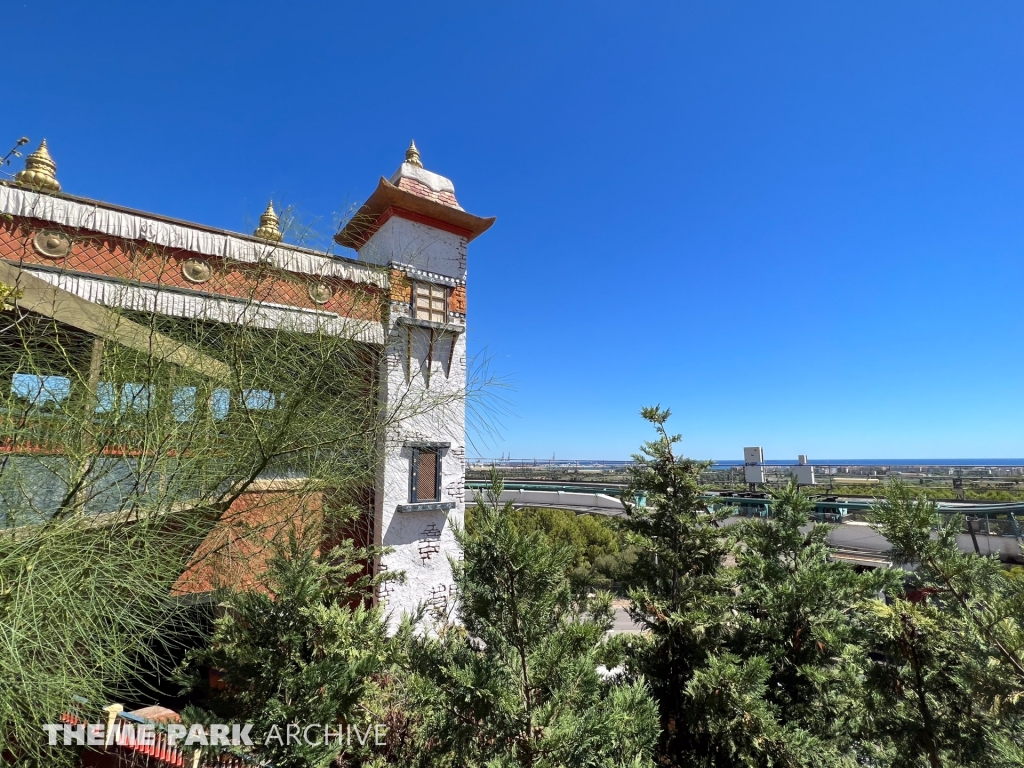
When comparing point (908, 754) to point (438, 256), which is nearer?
point (908, 754)

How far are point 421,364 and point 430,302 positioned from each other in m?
0.99

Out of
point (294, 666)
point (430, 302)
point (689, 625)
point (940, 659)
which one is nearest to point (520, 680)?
point (294, 666)

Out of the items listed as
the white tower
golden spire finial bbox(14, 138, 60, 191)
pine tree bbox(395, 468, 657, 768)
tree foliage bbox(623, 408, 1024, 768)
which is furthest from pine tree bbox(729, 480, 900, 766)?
golden spire finial bbox(14, 138, 60, 191)

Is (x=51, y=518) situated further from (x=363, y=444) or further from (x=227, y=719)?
(x=363, y=444)

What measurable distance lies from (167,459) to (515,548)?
71.5 inches

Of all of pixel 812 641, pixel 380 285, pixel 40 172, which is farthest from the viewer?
pixel 380 285

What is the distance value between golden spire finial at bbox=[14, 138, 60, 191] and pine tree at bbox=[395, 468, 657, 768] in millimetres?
5554

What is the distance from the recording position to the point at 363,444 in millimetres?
3820

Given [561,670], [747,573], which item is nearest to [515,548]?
[561,670]

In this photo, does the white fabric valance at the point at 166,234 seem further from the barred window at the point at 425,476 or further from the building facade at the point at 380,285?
the barred window at the point at 425,476

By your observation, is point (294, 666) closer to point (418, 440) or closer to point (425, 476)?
point (418, 440)

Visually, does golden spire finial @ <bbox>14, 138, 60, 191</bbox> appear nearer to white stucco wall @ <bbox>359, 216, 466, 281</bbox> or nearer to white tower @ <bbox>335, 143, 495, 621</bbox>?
white tower @ <bbox>335, 143, 495, 621</bbox>

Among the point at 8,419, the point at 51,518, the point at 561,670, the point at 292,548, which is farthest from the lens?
the point at 292,548

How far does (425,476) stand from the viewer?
6340 mm
